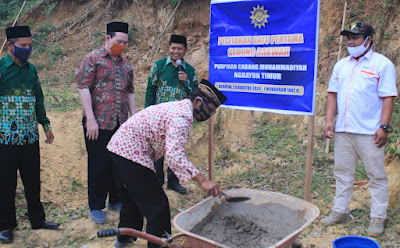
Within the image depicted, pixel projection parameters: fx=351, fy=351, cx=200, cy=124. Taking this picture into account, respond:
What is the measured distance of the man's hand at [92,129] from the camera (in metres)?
3.97

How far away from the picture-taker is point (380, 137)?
3.65m

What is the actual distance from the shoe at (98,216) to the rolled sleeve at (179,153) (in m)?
1.99

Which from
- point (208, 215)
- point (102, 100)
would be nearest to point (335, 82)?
point (208, 215)

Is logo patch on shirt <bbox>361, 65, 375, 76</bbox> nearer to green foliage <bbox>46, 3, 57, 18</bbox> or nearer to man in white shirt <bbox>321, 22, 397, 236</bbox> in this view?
man in white shirt <bbox>321, 22, 397, 236</bbox>

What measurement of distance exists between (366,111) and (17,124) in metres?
3.68

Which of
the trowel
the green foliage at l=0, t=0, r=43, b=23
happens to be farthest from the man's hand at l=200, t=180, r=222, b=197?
the green foliage at l=0, t=0, r=43, b=23

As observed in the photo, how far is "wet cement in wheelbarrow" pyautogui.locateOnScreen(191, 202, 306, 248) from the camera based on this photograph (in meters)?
3.04

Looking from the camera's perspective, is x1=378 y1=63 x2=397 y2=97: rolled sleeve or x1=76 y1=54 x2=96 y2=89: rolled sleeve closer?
x1=378 y1=63 x2=397 y2=97: rolled sleeve

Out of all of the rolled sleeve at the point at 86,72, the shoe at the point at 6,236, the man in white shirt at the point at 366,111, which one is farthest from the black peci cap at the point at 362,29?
the shoe at the point at 6,236

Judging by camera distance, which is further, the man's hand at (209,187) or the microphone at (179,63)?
the microphone at (179,63)

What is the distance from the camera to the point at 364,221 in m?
4.21

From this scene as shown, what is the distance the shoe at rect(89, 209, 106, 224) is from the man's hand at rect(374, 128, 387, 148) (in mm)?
3220

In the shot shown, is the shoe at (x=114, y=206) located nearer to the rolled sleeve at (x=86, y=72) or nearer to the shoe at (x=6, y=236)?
the shoe at (x=6, y=236)

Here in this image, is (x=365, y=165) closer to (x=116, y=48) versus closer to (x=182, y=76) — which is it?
(x=182, y=76)
